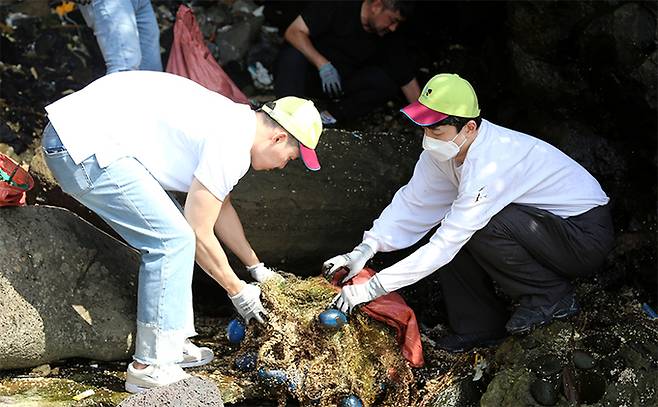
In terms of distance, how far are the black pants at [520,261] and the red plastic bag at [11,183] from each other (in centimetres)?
193

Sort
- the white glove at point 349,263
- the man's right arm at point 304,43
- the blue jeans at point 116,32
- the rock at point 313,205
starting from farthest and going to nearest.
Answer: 1. the man's right arm at point 304,43
2. the blue jeans at point 116,32
3. the rock at point 313,205
4. the white glove at point 349,263

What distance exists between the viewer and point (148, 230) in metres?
3.71

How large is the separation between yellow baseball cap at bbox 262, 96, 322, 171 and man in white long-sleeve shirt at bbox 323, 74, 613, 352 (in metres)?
0.46

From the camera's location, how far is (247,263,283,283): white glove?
169 inches

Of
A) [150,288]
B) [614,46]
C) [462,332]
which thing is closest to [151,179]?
[150,288]

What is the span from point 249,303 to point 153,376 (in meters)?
0.53

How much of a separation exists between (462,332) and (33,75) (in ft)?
11.3

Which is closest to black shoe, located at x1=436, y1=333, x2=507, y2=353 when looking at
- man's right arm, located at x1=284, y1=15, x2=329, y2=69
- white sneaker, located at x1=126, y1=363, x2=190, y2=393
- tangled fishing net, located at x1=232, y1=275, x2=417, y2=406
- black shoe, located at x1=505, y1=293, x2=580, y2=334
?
black shoe, located at x1=505, y1=293, x2=580, y2=334

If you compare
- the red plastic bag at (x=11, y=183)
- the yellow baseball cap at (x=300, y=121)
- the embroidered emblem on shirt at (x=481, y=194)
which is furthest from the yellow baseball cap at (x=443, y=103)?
the red plastic bag at (x=11, y=183)

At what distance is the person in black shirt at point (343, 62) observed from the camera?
5.77m

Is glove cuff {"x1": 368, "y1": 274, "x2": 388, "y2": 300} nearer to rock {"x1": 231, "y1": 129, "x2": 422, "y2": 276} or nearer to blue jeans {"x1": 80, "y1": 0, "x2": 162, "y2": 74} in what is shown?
rock {"x1": 231, "y1": 129, "x2": 422, "y2": 276}

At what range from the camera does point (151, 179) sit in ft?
12.3

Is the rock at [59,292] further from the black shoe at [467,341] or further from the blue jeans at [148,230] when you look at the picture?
the black shoe at [467,341]

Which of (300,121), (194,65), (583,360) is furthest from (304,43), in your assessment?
(583,360)
